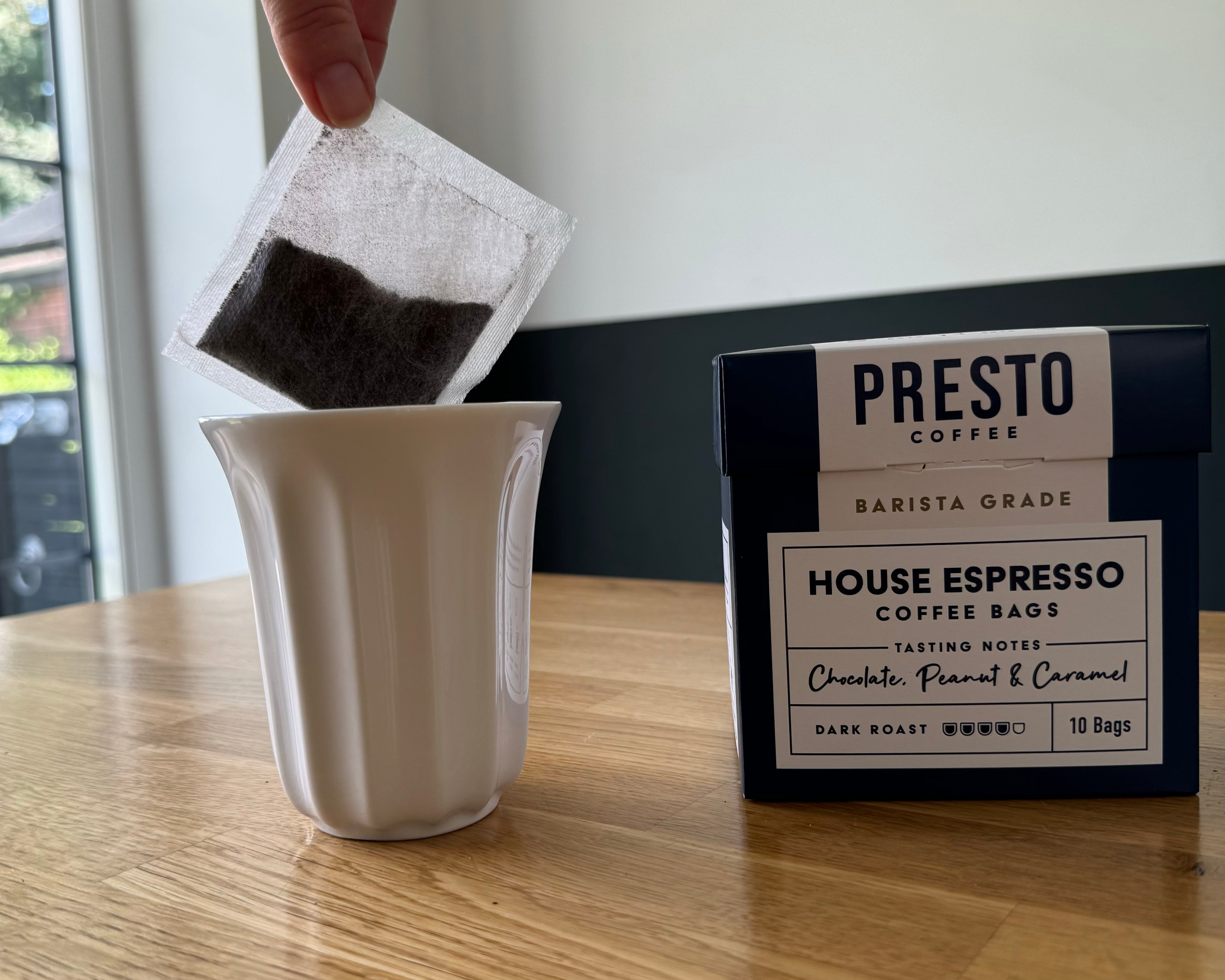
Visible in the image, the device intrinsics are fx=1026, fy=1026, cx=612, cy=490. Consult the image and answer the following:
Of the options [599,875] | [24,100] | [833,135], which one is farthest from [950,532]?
[24,100]

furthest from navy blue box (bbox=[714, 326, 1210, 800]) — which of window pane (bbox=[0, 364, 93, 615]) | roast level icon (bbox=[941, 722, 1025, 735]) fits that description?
window pane (bbox=[0, 364, 93, 615])

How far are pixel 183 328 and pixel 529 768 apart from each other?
0.77ft

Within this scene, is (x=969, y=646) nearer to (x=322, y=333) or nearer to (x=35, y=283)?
(x=322, y=333)

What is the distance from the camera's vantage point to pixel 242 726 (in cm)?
55

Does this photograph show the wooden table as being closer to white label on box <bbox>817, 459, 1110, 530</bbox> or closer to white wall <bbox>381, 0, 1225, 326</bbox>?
white label on box <bbox>817, 459, 1110, 530</bbox>

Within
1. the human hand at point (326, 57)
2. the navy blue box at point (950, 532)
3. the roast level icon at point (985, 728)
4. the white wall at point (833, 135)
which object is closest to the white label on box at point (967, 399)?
the navy blue box at point (950, 532)

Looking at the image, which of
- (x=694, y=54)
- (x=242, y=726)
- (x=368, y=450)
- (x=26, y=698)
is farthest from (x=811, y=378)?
(x=694, y=54)

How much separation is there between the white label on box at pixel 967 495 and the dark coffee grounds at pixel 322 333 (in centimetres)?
17

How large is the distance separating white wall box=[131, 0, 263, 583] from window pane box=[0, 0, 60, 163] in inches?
6.3

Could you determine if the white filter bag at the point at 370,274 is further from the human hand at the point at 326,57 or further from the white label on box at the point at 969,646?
the white label on box at the point at 969,646

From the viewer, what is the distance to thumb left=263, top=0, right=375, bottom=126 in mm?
394

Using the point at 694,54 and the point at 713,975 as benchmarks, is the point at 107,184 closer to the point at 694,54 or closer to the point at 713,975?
the point at 694,54

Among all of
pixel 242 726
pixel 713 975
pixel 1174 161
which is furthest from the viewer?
pixel 1174 161

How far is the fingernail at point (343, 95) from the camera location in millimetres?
392
